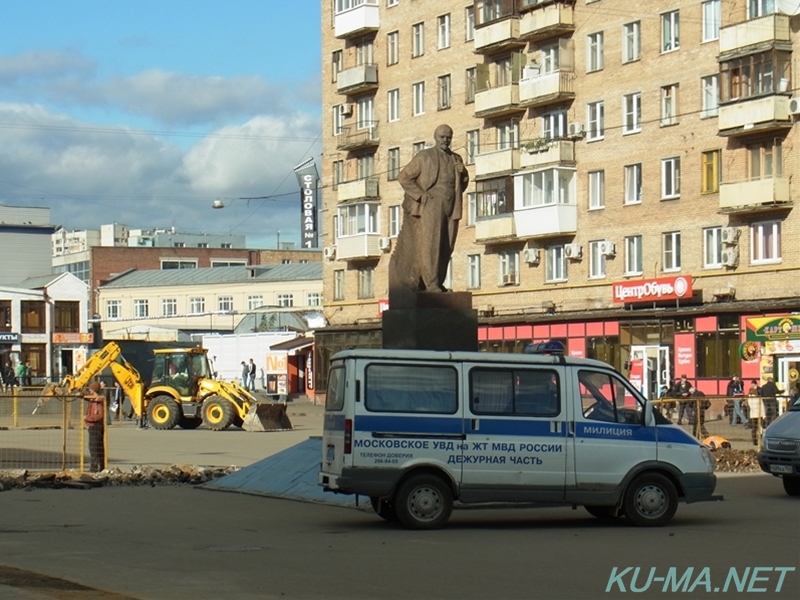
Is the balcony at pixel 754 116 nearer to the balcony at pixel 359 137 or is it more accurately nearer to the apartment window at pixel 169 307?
the balcony at pixel 359 137

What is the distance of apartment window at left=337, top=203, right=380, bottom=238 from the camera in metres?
65.2

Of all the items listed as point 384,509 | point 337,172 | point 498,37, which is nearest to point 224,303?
point 337,172

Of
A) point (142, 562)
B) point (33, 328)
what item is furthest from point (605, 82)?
point (33, 328)

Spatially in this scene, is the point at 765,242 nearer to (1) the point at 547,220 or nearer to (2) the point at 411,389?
(1) the point at 547,220

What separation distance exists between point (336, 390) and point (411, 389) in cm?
89

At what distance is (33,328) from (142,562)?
269 ft

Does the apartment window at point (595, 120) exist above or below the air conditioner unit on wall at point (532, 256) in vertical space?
above

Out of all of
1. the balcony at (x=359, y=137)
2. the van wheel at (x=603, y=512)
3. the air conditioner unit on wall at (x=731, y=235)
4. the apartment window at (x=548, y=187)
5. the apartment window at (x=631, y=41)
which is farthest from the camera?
the balcony at (x=359, y=137)

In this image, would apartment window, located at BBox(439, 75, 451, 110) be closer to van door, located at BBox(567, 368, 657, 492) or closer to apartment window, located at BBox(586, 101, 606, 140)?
apartment window, located at BBox(586, 101, 606, 140)

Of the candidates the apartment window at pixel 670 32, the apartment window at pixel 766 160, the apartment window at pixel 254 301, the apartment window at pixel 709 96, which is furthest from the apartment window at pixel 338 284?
the apartment window at pixel 254 301

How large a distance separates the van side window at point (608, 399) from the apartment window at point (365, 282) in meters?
49.9

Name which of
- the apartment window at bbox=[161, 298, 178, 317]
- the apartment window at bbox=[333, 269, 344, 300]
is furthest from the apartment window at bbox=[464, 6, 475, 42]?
the apartment window at bbox=[161, 298, 178, 317]

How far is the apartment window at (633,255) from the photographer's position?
52906 mm

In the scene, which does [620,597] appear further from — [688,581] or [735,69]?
[735,69]
